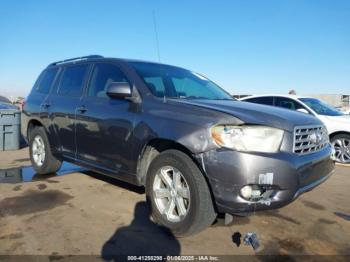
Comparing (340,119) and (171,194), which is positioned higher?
(340,119)

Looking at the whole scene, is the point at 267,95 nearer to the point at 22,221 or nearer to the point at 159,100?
the point at 159,100

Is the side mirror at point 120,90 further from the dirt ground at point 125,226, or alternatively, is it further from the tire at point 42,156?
the tire at point 42,156

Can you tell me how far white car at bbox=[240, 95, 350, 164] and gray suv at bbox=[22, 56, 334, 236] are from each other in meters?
4.32

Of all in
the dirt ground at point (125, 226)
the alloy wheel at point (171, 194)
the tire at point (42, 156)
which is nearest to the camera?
the dirt ground at point (125, 226)

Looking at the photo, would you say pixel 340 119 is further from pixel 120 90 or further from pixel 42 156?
pixel 42 156

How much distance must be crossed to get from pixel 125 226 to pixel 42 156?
2865 mm

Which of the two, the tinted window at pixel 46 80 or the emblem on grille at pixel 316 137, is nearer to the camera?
the emblem on grille at pixel 316 137

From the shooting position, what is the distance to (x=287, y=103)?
29.7 feet

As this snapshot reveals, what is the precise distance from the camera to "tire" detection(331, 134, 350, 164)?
8.10 metres

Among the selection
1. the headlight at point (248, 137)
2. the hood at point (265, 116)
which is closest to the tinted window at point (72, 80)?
the hood at point (265, 116)

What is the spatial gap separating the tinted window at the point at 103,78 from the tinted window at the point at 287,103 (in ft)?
18.7

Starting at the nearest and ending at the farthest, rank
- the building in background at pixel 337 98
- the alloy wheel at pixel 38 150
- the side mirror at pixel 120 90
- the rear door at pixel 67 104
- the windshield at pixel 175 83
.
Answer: the side mirror at pixel 120 90, the windshield at pixel 175 83, the rear door at pixel 67 104, the alloy wheel at pixel 38 150, the building in background at pixel 337 98

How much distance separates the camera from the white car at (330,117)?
26.7 ft

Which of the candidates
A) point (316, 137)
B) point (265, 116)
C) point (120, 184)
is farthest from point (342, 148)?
point (265, 116)
